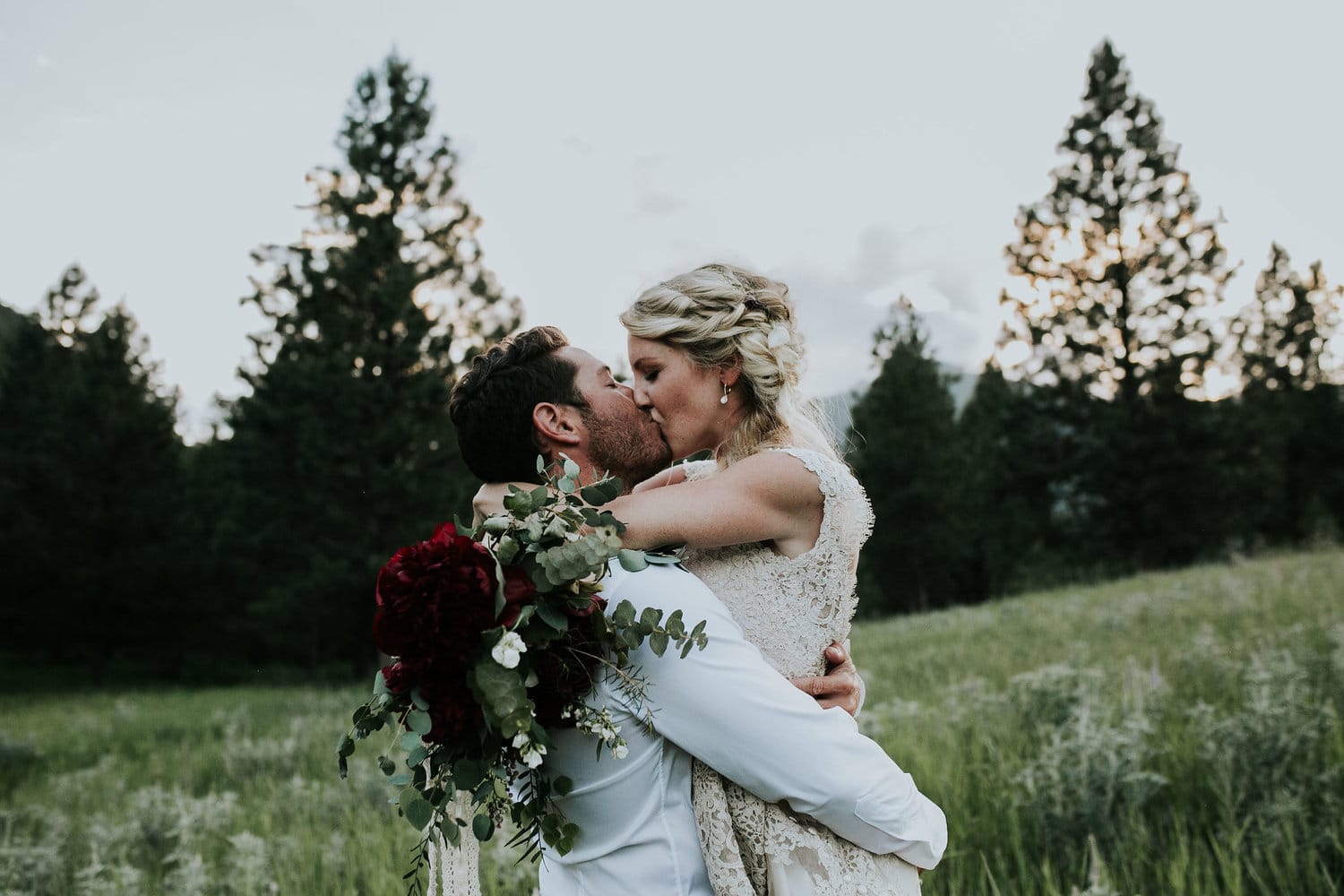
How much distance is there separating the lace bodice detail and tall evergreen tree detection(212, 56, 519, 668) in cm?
1839

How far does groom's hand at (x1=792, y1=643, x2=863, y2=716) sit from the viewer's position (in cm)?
246

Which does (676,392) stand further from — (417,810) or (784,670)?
(417,810)

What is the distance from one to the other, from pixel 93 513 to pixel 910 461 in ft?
89.0

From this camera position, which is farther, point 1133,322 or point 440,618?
point 1133,322

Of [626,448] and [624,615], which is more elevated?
[626,448]

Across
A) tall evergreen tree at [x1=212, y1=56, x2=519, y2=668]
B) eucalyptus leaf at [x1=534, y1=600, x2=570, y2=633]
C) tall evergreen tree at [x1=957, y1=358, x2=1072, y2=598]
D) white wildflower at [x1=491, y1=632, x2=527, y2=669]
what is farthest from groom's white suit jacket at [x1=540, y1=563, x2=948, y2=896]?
tall evergreen tree at [x1=957, y1=358, x2=1072, y2=598]

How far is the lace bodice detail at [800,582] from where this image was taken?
2443 mm

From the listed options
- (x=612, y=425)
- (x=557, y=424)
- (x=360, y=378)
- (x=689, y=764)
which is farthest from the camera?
(x=360, y=378)

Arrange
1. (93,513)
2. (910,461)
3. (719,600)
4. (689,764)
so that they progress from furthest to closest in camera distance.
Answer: (910,461) < (93,513) < (719,600) < (689,764)

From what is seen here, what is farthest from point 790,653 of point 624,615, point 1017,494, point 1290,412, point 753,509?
point 1290,412

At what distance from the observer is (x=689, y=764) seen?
2104 mm

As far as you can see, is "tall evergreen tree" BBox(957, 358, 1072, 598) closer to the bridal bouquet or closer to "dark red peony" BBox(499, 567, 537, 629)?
the bridal bouquet

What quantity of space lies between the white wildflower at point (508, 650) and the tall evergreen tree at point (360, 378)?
62.5 ft

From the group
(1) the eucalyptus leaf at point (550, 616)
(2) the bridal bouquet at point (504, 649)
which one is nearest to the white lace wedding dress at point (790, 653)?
(2) the bridal bouquet at point (504, 649)
